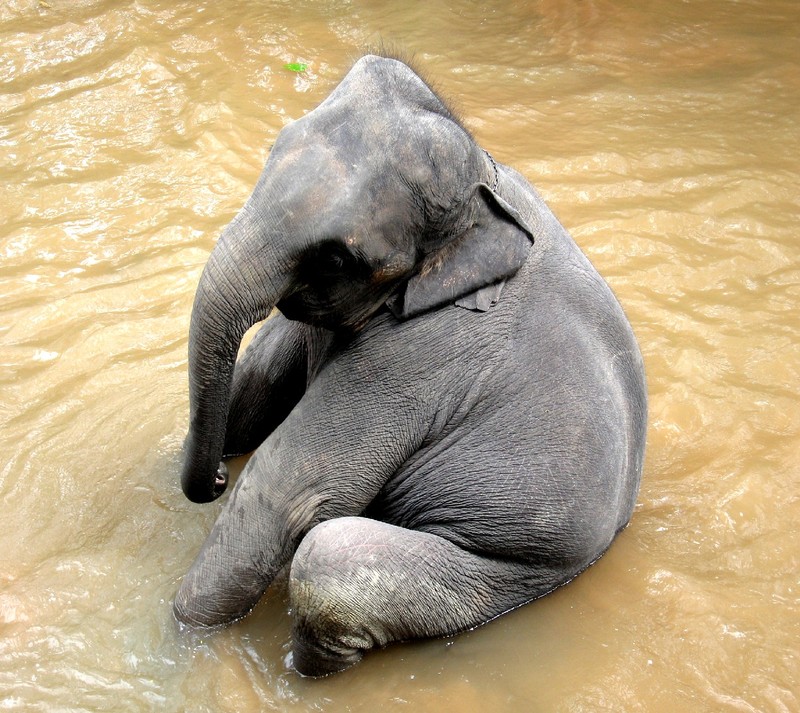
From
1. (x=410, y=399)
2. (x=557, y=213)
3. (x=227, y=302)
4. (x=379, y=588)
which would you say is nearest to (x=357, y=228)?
(x=227, y=302)

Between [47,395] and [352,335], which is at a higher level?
[352,335]

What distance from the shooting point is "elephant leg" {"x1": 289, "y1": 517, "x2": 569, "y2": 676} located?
9.20 feet

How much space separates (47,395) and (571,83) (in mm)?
4091

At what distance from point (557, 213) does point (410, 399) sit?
8.27 ft

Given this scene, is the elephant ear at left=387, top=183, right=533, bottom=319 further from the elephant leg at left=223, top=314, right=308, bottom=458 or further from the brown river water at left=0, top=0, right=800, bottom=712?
the brown river water at left=0, top=0, right=800, bottom=712

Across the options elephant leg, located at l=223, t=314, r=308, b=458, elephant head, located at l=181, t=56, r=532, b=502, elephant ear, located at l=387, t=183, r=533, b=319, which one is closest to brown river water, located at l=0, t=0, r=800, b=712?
elephant leg, located at l=223, t=314, r=308, b=458

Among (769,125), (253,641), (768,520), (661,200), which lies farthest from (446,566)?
(769,125)

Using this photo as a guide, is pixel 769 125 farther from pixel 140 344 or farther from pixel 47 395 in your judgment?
pixel 47 395

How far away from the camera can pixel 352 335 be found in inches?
116

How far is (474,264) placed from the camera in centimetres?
290

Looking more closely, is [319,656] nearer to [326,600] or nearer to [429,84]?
[326,600]

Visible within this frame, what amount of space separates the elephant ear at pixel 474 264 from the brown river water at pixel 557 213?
1.01 metres

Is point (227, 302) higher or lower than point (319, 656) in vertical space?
higher

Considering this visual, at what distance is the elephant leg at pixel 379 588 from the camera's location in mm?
2803
